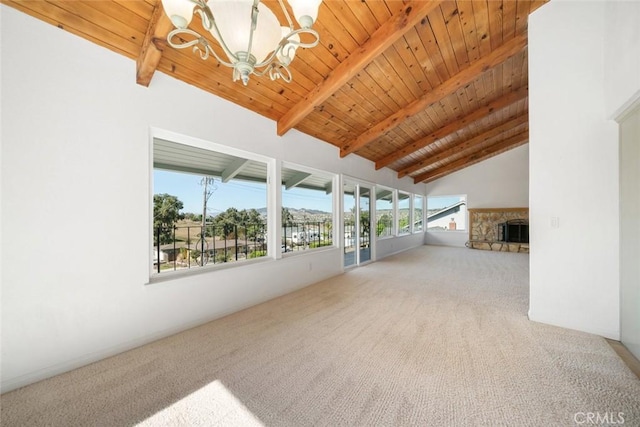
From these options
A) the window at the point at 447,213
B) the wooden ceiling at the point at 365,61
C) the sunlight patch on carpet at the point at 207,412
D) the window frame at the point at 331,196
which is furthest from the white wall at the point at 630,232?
the window at the point at 447,213

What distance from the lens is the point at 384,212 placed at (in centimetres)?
696

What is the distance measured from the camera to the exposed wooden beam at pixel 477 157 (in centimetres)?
688

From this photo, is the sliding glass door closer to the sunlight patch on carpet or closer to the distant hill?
the distant hill

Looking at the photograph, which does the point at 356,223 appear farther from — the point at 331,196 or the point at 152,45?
the point at 152,45

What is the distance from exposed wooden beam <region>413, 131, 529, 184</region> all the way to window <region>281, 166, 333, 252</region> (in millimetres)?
5074

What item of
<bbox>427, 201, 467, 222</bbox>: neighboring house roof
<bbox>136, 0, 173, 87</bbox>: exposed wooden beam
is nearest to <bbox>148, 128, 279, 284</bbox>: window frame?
<bbox>136, 0, 173, 87</bbox>: exposed wooden beam

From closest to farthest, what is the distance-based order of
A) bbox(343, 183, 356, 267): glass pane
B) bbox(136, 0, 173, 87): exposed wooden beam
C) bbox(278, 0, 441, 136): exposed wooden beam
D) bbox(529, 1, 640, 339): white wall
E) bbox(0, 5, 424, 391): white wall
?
1. bbox(0, 5, 424, 391): white wall
2. bbox(136, 0, 173, 87): exposed wooden beam
3. bbox(278, 0, 441, 136): exposed wooden beam
4. bbox(529, 1, 640, 339): white wall
5. bbox(343, 183, 356, 267): glass pane

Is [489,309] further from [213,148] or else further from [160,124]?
[160,124]

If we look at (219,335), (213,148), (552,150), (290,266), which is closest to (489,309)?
(552,150)

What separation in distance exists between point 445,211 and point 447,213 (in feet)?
0.33

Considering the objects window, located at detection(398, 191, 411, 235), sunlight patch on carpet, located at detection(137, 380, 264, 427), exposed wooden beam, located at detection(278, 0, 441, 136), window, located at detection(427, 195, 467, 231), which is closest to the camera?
sunlight patch on carpet, located at detection(137, 380, 264, 427)

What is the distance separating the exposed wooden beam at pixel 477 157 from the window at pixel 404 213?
2.79 feet

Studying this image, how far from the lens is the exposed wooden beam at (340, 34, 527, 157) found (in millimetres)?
2943

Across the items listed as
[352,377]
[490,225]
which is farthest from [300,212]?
[490,225]
